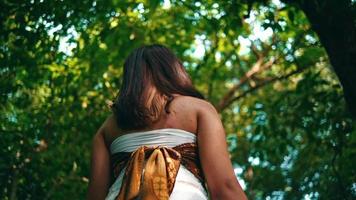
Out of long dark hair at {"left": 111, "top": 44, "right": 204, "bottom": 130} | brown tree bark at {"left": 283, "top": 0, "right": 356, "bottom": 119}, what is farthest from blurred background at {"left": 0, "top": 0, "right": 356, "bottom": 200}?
long dark hair at {"left": 111, "top": 44, "right": 204, "bottom": 130}

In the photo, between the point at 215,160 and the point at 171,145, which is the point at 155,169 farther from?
the point at 215,160

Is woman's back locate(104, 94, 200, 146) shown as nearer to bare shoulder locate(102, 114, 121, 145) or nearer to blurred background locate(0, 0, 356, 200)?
bare shoulder locate(102, 114, 121, 145)

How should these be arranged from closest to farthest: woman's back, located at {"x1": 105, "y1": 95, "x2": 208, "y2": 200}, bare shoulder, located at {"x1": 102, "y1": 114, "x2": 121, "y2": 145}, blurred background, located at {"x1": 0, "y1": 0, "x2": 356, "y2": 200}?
woman's back, located at {"x1": 105, "y1": 95, "x2": 208, "y2": 200}, bare shoulder, located at {"x1": 102, "y1": 114, "x2": 121, "y2": 145}, blurred background, located at {"x1": 0, "y1": 0, "x2": 356, "y2": 200}

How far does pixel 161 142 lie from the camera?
9.73 feet

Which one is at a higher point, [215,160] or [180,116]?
[180,116]

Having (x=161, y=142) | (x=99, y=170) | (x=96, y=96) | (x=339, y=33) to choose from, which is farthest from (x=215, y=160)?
(x=96, y=96)

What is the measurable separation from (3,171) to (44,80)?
125cm

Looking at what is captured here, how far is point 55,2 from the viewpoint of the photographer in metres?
5.50

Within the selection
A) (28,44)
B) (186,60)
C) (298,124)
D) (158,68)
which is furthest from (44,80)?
(186,60)

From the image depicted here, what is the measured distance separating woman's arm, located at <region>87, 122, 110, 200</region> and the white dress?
125mm

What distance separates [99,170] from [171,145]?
16.6 inches

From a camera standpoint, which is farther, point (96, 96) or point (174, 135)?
point (96, 96)

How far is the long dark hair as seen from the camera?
2.99 metres

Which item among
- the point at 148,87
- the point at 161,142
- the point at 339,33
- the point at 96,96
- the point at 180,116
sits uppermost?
the point at 339,33
